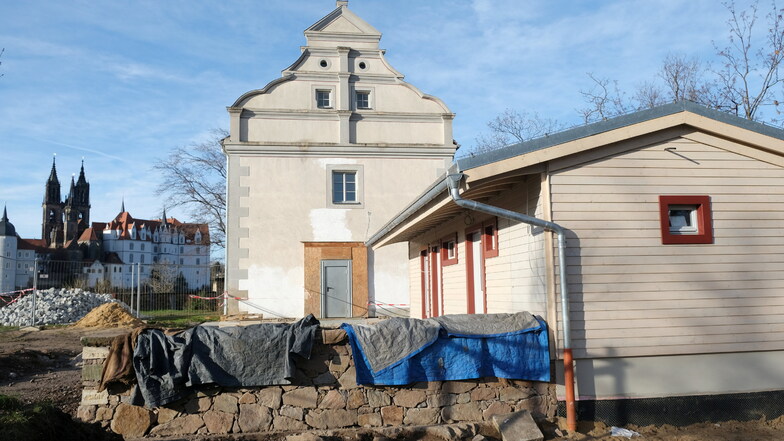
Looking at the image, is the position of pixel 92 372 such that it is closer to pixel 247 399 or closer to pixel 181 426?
pixel 181 426

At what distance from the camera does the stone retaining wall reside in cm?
707

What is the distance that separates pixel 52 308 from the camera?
75.9 feet

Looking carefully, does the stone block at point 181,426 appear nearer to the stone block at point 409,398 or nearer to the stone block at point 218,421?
the stone block at point 218,421

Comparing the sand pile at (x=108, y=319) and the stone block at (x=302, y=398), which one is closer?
the stone block at (x=302, y=398)

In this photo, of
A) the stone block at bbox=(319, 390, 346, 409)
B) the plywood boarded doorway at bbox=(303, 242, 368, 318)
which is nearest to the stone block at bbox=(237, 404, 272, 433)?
the stone block at bbox=(319, 390, 346, 409)

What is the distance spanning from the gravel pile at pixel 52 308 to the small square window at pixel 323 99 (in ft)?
40.2

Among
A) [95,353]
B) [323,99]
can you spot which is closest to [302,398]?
[95,353]

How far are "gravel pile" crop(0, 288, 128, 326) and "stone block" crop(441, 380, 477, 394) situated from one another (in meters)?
19.6

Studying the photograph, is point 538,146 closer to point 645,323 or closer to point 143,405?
point 645,323

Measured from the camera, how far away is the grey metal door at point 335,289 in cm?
1948

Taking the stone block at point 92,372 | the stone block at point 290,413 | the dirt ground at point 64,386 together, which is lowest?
the dirt ground at point 64,386

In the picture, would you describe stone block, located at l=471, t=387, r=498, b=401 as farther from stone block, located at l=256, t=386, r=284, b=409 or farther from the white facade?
the white facade

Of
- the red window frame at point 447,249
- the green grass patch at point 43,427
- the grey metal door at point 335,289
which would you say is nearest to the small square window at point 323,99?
the grey metal door at point 335,289

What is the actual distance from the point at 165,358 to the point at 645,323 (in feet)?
18.5
